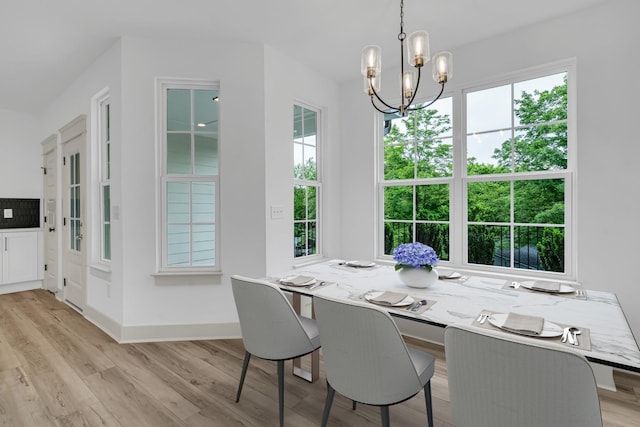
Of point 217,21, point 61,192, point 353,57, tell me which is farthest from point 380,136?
point 61,192

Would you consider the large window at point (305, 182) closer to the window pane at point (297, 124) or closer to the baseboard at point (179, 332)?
the window pane at point (297, 124)

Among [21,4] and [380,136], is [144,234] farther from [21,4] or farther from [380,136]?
[380,136]

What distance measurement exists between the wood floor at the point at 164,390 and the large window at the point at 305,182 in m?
1.29

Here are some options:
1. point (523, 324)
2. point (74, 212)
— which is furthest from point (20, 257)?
point (523, 324)

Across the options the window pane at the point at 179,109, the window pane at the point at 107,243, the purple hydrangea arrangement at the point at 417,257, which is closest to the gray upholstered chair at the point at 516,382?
the purple hydrangea arrangement at the point at 417,257

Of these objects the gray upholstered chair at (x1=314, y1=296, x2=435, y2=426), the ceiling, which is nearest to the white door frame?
the ceiling

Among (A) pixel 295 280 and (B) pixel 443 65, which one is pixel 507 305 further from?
(B) pixel 443 65

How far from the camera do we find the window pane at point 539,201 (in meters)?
2.73

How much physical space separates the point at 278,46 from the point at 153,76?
3.89 feet

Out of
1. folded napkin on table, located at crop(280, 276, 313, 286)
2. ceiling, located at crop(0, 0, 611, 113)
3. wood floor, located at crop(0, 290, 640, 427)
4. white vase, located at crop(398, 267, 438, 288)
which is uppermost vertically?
ceiling, located at crop(0, 0, 611, 113)

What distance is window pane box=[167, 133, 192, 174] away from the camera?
10.3ft

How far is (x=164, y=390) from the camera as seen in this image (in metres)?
2.23

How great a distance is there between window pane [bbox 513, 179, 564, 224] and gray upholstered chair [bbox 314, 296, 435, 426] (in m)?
2.04

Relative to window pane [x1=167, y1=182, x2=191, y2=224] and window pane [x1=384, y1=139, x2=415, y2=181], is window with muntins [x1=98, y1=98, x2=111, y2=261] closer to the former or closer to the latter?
window pane [x1=167, y1=182, x2=191, y2=224]
